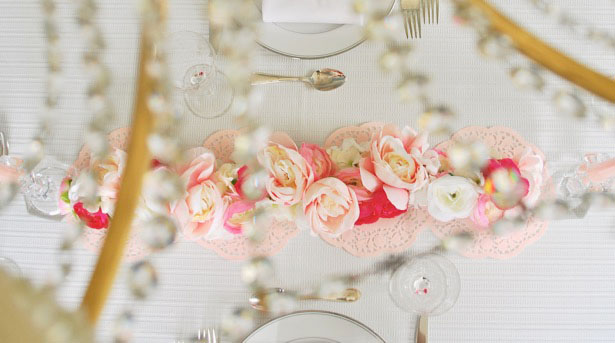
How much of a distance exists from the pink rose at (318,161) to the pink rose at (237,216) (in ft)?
0.38

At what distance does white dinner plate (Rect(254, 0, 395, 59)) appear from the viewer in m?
0.89

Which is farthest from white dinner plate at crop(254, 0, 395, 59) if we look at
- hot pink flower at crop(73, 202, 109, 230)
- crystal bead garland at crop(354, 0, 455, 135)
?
crystal bead garland at crop(354, 0, 455, 135)

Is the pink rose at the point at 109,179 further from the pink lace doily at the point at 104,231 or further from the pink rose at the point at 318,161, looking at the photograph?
the pink rose at the point at 318,161

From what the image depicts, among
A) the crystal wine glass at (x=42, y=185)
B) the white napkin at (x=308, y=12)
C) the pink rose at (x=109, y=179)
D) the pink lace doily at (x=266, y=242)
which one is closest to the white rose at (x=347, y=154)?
the pink lace doily at (x=266, y=242)

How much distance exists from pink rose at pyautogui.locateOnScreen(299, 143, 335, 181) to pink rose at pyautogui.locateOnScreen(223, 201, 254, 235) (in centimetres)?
12

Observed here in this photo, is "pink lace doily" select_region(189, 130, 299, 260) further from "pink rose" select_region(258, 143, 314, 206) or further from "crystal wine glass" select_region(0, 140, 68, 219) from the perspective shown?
"crystal wine glass" select_region(0, 140, 68, 219)

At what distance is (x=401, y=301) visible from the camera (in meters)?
0.86

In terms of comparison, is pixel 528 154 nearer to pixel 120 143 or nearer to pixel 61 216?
pixel 120 143

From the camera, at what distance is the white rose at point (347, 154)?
0.83m

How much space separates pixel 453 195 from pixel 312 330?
329mm

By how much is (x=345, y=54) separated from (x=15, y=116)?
0.62m

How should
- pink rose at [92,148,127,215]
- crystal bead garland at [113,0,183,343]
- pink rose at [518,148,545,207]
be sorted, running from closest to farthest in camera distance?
crystal bead garland at [113,0,183,343] → pink rose at [92,148,127,215] → pink rose at [518,148,545,207]

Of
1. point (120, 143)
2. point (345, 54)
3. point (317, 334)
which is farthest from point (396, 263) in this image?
point (120, 143)

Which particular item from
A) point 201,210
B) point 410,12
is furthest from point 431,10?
point 201,210
